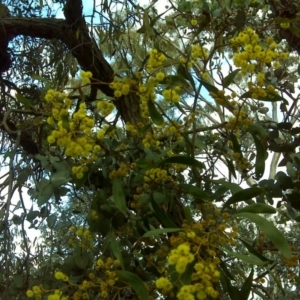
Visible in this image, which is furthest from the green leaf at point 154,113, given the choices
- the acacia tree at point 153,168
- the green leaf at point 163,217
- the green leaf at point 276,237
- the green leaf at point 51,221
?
the green leaf at point 51,221

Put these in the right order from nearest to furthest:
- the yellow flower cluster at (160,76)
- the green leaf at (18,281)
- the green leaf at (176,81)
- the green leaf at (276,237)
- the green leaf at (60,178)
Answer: the green leaf at (276,237), the yellow flower cluster at (160,76), the green leaf at (176,81), the green leaf at (60,178), the green leaf at (18,281)

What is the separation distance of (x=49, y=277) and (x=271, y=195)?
69 cm

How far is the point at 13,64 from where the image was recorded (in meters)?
2.50

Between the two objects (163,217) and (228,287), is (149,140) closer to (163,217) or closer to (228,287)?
(163,217)

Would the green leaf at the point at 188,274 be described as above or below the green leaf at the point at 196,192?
below

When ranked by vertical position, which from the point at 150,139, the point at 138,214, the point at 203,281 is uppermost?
the point at 150,139

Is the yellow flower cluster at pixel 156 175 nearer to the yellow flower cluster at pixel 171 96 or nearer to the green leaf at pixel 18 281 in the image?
the yellow flower cluster at pixel 171 96

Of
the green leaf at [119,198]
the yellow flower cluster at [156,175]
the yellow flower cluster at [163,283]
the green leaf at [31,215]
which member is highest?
the green leaf at [31,215]

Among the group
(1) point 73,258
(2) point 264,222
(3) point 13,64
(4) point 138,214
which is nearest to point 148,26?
(4) point 138,214

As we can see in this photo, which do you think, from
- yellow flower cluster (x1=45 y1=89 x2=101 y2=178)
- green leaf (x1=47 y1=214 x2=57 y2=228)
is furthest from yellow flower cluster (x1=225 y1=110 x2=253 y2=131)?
green leaf (x1=47 y1=214 x2=57 y2=228)

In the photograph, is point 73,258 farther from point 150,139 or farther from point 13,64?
point 13,64

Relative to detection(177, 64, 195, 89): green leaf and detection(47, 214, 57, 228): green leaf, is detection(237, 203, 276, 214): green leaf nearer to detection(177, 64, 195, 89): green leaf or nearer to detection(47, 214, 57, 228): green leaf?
detection(177, 64, 195, 89): green leaf

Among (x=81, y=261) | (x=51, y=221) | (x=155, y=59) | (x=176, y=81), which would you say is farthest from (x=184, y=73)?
(x=51, y=221)

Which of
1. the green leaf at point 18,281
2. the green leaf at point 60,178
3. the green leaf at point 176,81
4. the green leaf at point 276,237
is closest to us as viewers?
the green leaf at point 276,237
